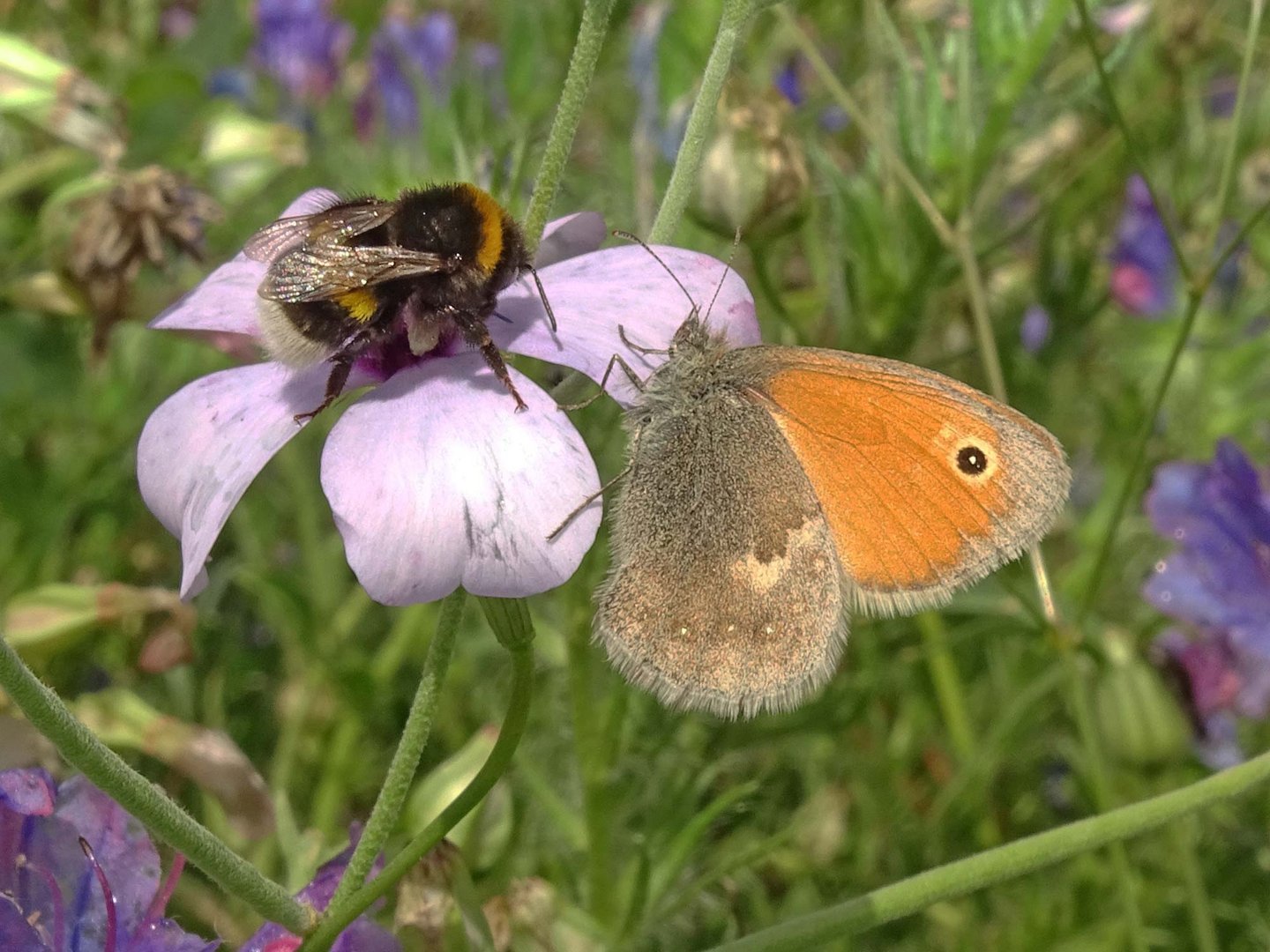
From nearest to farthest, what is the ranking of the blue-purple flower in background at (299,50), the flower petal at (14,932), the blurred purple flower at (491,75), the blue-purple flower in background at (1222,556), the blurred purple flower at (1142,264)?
1. the flower petal at (14,932)
2. the blue-purple flower in background at (1222,556)
3. the blurred purple flower at (491,75)
4. the blurred purple flower at (1142,264)
5. the blue-purple flower in background at (299,50)

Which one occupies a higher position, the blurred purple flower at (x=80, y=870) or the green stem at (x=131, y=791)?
the green stem at (x=131, y=791)

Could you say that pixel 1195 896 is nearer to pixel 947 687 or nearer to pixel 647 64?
pixel 947 687

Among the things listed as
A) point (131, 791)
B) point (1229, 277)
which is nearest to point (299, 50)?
point (1229, 277)

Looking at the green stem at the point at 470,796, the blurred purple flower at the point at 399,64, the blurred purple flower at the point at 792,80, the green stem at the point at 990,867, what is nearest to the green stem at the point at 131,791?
the green stem at the point at 470,796

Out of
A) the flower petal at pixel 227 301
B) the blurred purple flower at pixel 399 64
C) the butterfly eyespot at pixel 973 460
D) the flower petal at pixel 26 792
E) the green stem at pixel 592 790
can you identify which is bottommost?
the green stem at pixel 592 790

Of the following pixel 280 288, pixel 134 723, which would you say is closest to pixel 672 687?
pixel 280 288

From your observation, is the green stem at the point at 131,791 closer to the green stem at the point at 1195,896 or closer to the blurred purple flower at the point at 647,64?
the green stem at the point at 1195,896

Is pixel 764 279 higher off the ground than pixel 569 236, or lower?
lower

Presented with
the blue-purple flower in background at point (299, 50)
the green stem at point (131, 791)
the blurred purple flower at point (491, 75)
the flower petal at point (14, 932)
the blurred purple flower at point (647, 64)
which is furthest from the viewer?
the blue-purple flower in background at point (299, 50)
